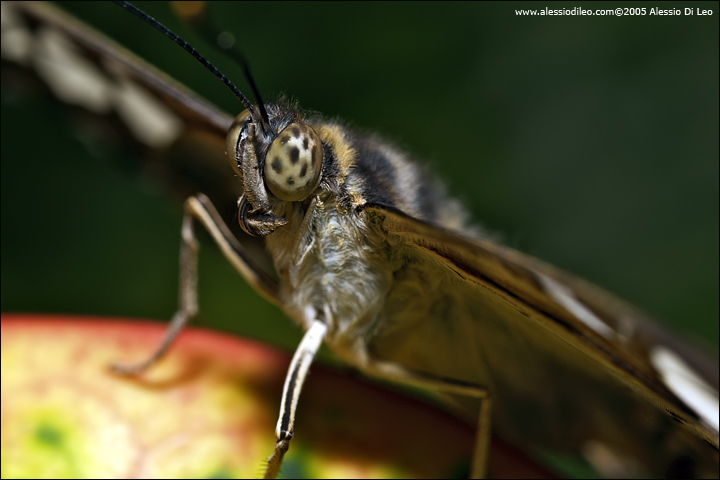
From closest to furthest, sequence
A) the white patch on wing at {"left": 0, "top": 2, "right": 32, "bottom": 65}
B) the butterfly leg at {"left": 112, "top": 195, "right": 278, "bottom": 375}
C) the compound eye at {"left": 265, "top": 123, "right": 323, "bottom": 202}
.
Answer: the compound eye at {"left": 265, "top": 123, "right": 323, "bottom": 202}, the butterfly leg at {"left": 112, "top": 195, "right": 278, "bottom": 375}, the white patch on wing at {"left": 0, "top": 2, "right": 32, "bottom": 65}

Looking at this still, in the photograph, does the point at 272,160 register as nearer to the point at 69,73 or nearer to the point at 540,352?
the point at 540,352

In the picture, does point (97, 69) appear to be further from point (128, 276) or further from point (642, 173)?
point (642, 173)

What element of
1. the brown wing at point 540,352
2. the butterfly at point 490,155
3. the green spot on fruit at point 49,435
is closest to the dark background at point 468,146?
the butterfly at point 490,155

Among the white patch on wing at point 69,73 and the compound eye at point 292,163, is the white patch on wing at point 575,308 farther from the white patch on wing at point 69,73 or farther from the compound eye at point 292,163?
Answer: the white patch on wing at point 69,73

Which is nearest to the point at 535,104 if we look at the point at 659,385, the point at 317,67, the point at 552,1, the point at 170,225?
the point at 552,1

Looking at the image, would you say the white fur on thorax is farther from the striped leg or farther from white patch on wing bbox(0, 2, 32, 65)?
white patch on wing bbox(0, 2, 32, 65)

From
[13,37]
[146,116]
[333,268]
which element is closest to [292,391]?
[333,268]

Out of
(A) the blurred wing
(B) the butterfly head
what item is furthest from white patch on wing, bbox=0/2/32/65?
(B) the butterfly head
